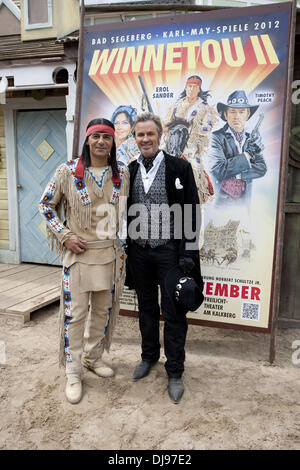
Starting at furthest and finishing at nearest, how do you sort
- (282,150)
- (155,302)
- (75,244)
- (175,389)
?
(282,150)
(155,302)
(175,389)
(75,244)

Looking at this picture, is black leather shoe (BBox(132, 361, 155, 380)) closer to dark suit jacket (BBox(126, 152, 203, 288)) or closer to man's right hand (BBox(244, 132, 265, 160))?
dark suit jacket (BBox(126, 152, 203, 288))

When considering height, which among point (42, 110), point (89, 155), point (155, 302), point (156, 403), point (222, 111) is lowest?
point (156, 403)

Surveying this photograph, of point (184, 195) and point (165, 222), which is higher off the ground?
point (184, 195)

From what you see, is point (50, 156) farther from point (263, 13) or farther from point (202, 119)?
point (263, 13)

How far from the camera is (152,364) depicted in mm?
3006

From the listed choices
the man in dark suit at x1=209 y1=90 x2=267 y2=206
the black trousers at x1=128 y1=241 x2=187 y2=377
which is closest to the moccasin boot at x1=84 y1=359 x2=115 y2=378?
the black trousers at x1=128 y1=241 x2=187 y2=377

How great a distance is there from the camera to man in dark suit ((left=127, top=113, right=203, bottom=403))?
2.56 metres

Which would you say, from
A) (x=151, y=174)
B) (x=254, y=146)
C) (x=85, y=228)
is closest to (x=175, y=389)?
(x=85, y=228)

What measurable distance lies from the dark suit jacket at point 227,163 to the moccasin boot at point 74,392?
1.86 meters

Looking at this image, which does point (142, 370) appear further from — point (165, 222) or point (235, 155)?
point (235, 155)

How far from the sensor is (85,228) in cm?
257

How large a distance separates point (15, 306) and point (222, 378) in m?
2.35

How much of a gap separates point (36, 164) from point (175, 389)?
13.3 feet

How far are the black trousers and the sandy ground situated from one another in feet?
0.91
